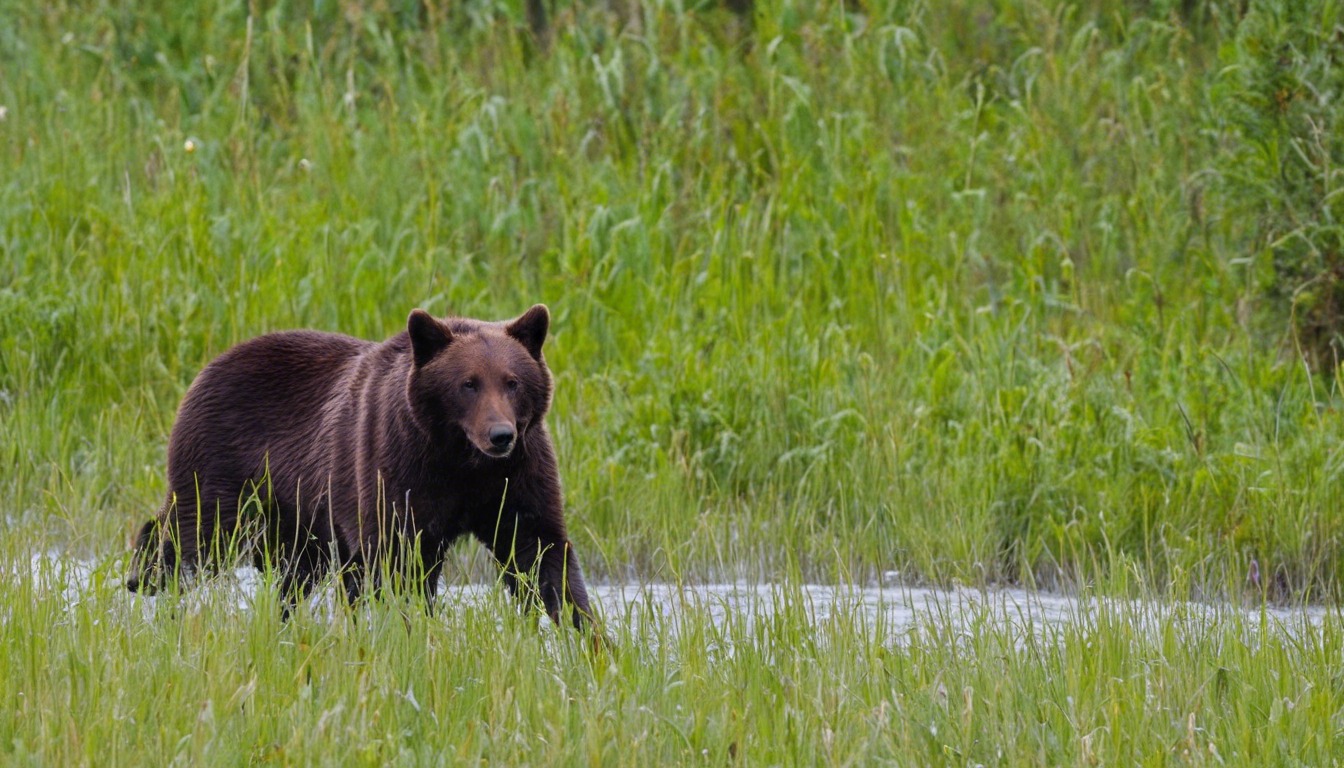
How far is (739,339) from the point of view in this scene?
8.05 meters

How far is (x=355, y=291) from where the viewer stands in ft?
26.9

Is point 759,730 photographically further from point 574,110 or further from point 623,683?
point 574,110

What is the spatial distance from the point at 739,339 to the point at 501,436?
350cm

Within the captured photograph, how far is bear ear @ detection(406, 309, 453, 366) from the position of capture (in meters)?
4.95

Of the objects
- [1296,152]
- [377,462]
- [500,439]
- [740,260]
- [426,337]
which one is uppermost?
[1296,152]

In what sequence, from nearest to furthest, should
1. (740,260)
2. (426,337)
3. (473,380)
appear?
(473,380)
(426,337)
(740,260)

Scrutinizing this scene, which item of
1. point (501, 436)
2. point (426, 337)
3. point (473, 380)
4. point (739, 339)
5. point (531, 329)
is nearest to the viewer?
point (501, 436)

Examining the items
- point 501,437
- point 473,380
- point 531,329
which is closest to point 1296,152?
point 531,329

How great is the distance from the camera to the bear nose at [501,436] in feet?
15.3

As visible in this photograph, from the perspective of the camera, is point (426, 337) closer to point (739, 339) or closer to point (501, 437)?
point (501, 437)

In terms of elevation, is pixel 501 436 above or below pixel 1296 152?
below

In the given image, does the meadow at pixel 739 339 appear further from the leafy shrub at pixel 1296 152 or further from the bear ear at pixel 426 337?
the bear ear at pixel 426 337

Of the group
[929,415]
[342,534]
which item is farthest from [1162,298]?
[342,534]

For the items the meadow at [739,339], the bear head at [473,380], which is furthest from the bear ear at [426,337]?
the meadow at [739,339]
